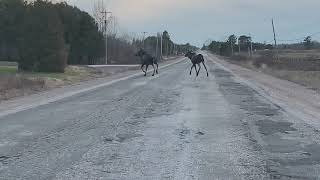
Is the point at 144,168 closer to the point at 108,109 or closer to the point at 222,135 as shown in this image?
the point at 222,135

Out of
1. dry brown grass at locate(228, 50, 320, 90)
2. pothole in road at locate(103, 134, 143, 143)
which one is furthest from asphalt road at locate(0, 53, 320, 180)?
dry brown grass at locate(228, 50, 320, 90)

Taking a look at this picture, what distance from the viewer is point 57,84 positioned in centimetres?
3462

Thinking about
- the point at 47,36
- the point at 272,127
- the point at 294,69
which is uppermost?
the point at 47,36

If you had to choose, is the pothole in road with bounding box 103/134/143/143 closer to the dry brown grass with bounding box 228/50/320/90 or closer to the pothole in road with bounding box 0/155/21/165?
the pothole in road with bounding box 0/155/21/165

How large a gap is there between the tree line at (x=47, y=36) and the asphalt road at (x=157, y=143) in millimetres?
35439

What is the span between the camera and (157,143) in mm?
10820

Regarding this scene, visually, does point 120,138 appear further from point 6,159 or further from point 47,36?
point 47,36

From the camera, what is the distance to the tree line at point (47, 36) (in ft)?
173

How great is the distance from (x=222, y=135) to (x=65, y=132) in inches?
129

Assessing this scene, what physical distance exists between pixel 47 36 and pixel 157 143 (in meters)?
43.2

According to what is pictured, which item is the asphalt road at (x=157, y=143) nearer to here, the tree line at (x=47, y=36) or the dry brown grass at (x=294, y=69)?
the dry brown grass at (x=294, y=69)

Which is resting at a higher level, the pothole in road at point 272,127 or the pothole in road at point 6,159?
the pothole in road at point 6,159

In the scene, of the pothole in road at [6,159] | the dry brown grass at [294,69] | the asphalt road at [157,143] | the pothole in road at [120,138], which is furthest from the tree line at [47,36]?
the pothole in road at [6,159]

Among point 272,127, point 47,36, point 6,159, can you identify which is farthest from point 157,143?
point 47,36
